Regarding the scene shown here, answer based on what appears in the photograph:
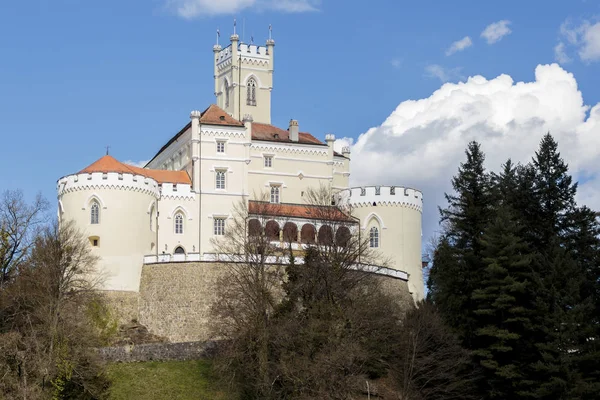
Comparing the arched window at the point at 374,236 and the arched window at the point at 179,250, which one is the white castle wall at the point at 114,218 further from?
the arched window at the point at 374,236

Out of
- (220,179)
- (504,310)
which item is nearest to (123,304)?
(220,179)

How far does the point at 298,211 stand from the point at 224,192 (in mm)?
4679

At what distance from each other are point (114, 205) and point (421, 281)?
62.7 ft

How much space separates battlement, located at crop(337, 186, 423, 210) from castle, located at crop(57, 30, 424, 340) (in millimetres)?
60

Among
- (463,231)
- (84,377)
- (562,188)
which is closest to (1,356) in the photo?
(84,377)

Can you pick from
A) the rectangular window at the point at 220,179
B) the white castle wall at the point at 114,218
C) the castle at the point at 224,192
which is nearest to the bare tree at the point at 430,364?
the castle at the point at 224,192

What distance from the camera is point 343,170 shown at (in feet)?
253

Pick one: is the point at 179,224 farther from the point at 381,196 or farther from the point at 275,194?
the point at 381,196

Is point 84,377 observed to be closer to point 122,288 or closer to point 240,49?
point 122,288

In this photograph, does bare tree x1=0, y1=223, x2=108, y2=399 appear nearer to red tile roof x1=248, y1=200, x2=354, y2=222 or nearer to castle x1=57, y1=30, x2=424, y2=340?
castle x1=57, y1=30, x2=424, y2=340

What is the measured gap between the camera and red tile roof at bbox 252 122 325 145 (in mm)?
73812

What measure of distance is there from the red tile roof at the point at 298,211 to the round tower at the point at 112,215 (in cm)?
630

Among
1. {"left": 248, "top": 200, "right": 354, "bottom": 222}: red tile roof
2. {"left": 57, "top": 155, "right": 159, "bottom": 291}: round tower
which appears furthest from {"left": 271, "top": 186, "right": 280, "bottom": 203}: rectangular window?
{"left": 57, "top": 155, "right": 159, "bottom": 291}: round tower

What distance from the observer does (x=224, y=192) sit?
68688 mm
